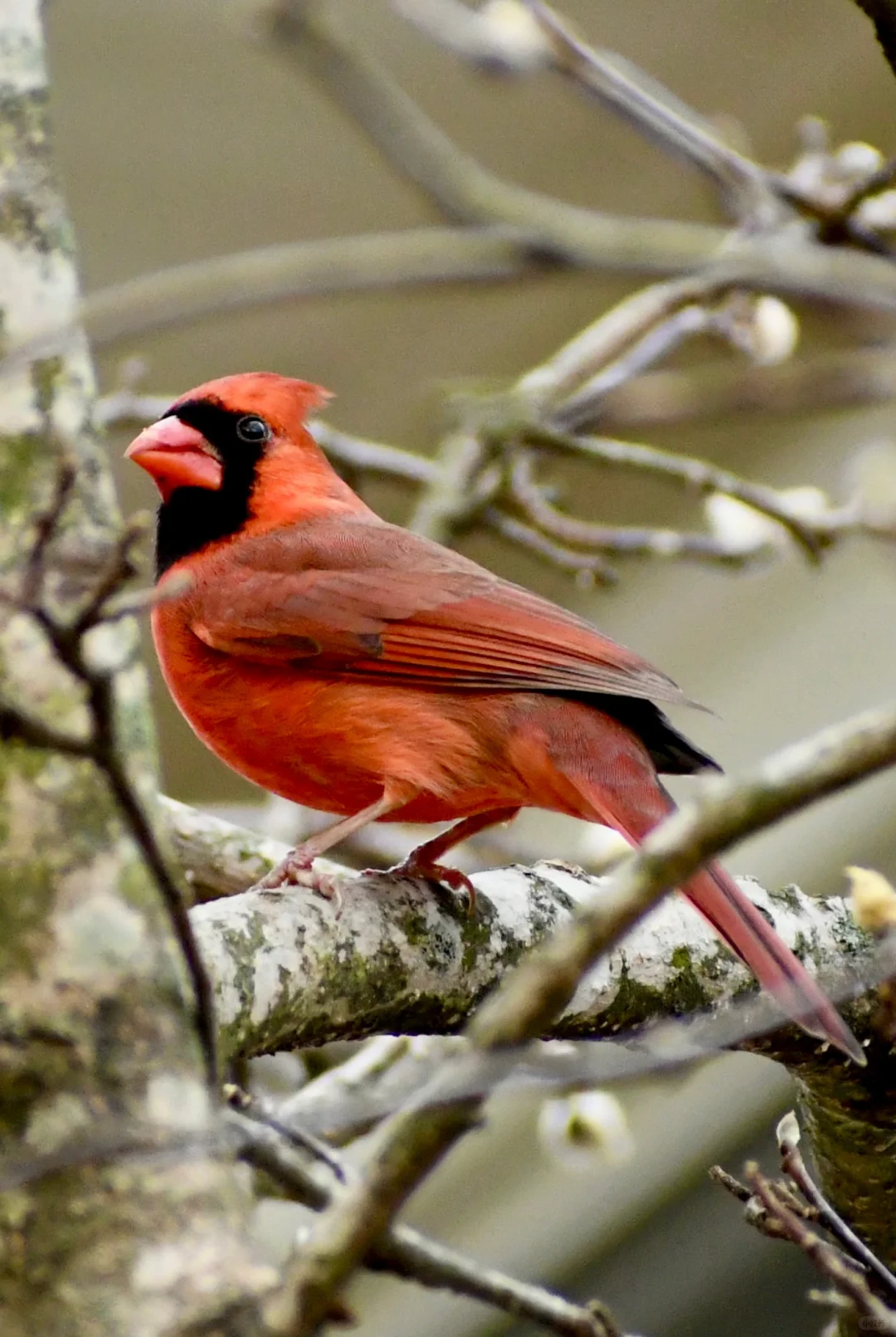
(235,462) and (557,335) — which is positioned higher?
(235,462)

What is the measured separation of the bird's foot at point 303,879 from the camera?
1.71 meters

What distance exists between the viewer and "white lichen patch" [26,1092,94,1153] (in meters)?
0.96

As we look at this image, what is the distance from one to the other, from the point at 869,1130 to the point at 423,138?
53.3 inches

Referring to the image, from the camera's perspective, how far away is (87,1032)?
976 millimetres

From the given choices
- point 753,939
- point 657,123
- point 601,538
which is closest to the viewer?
point 657,123

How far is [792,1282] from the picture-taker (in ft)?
11.9

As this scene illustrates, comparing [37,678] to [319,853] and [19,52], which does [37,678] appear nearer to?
[19,52]

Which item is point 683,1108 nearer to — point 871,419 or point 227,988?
point 871,419

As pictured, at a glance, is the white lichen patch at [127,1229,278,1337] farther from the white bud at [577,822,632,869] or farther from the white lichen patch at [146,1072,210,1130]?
the white bud at [577,822,632,869]

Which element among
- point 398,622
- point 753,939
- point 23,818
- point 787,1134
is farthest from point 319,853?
point 23,818

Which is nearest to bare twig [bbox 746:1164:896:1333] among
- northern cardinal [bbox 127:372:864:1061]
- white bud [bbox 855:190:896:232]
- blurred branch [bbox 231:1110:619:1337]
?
blurred branch [bbox 231:1110:619:1337]

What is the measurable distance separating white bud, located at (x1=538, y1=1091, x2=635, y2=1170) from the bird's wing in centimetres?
71

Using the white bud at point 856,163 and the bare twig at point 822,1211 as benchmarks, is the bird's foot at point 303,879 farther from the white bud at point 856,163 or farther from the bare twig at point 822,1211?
the white bud at point 856,163

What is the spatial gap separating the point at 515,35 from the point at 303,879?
1270 millimetres
